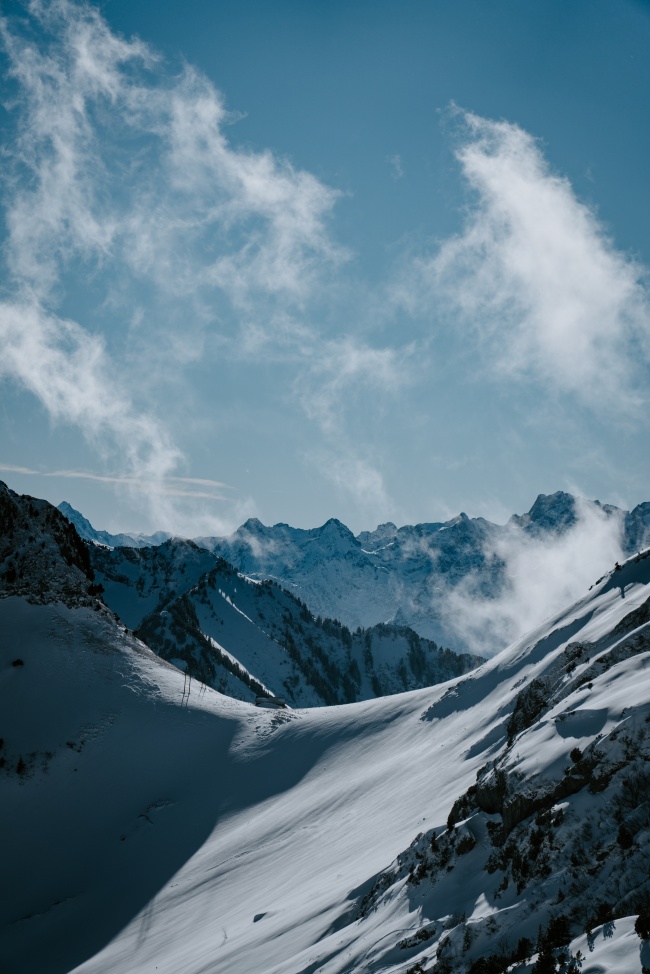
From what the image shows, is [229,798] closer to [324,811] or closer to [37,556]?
[324,811]

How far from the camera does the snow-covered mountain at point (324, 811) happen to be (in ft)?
39.1

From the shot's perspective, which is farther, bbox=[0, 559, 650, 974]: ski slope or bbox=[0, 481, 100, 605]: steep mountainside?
bbox=[0, 481, 100, 605]: steep mountainside

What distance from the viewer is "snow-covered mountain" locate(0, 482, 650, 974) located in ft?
39.1

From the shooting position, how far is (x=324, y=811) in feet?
115

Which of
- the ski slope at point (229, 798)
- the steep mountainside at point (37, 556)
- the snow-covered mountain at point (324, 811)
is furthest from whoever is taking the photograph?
the steep mountainside at point (37, 556)

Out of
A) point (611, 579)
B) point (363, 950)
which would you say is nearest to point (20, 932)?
point (363, 950)

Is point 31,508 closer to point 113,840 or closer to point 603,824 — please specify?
point 113,840

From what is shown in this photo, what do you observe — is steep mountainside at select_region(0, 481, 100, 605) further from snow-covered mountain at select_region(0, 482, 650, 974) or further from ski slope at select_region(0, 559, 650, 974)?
ski slope at select_region(0, 559, 650, 974)

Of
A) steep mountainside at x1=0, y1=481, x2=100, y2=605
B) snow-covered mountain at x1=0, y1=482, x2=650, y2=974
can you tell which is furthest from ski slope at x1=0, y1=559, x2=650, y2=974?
steep mountainside at x1=0, y1=481, x2=100, y2=605

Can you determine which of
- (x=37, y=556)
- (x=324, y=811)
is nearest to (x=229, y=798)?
(x=324, y=811)

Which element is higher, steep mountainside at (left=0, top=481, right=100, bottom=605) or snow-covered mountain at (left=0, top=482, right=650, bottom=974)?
steep mountainside at (left=0, top=481, right=100, bottom=605)

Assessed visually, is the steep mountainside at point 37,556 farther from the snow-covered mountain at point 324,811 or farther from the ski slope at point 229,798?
the ski slope at point 229,798

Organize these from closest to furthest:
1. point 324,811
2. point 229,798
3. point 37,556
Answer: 1. point 324,811
2. point 229,798
3. point 37,556

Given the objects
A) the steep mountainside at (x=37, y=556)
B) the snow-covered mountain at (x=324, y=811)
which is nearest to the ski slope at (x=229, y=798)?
the snow-covered mountain at (x=324, y=811)
